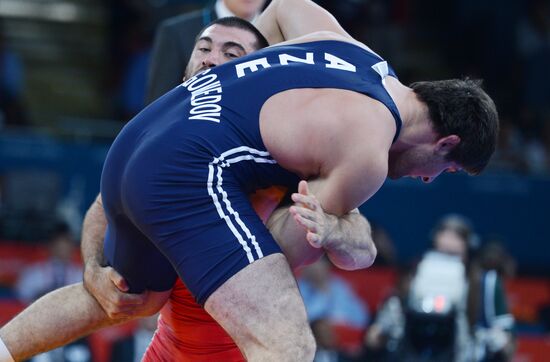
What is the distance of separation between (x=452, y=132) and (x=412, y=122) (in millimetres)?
143

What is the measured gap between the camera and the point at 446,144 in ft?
13.8

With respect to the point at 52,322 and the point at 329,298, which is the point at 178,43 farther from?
the point at 329,298

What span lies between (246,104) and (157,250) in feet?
2.05

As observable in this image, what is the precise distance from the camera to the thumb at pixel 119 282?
4301mm

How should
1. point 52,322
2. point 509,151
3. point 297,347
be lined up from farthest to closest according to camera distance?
point 509,151
point 52,322
point 297,347

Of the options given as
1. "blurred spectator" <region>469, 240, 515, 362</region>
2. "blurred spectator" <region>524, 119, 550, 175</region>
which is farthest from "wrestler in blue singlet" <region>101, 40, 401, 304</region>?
"blurred spectator" <region>524, 119, 550, 175</region>

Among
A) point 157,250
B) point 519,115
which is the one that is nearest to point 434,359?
point 157,250

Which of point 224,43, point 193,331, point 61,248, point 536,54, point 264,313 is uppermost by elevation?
point 224,43

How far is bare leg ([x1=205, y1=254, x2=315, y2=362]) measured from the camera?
3.80 metres

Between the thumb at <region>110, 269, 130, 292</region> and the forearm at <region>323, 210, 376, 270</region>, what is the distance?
29.8 inches

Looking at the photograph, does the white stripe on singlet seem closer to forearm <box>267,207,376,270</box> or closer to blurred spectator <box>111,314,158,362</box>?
forearm <box>267,207,376,270</box>

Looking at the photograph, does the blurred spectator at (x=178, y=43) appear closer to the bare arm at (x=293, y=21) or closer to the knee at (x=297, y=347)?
the bare arm at (x=293, y=21)

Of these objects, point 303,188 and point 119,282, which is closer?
point 303,188

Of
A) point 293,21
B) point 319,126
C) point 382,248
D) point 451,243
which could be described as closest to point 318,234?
point 319,126
